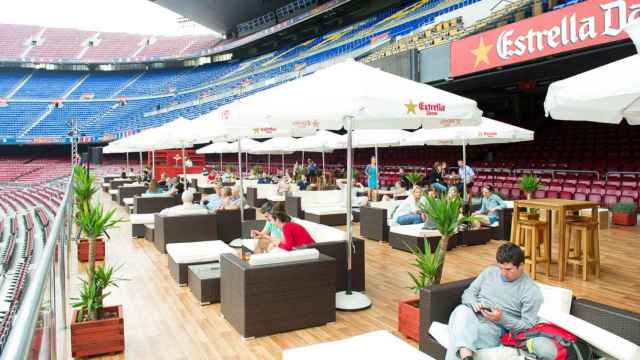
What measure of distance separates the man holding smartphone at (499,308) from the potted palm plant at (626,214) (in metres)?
8.48

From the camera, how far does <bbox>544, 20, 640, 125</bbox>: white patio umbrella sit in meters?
2.91

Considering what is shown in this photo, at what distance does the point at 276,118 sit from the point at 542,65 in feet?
29.2

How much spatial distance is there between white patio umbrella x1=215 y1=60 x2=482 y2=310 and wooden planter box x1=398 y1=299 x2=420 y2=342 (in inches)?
30.6

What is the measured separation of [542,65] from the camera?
37.2 ft

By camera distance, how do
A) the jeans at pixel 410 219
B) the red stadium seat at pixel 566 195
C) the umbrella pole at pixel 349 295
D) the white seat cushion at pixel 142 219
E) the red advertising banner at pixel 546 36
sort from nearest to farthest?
the umbrella pole at pixel 349 295, the jeans at pixel 410 219, the red advertising banner at pixel 546 36, the white seat cushion at pixel 142 219, the red stadium seat at pixel 566 195

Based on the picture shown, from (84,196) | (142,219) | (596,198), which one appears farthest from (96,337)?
(596,198)

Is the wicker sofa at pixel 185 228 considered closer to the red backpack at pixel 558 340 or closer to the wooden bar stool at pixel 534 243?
the wooden bar stool at pixel 534 243

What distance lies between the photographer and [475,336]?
3.08 m

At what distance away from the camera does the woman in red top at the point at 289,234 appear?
530 cm

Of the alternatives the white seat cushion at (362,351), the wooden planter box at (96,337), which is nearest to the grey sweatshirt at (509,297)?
the white seat cushion at (362,351)

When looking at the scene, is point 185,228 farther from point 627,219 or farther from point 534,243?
point 627,219

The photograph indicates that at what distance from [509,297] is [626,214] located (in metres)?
8.57

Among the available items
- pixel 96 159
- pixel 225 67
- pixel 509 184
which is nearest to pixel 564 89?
pixel 509 184

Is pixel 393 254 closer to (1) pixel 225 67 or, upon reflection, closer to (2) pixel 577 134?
(2) pixel 577 134
